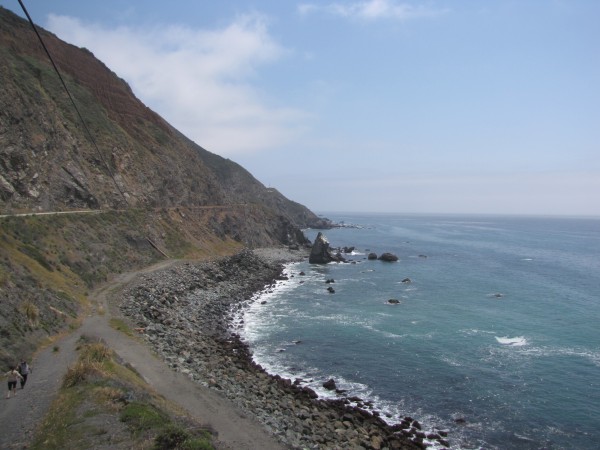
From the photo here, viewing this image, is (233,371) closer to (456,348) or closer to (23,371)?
(23,371)

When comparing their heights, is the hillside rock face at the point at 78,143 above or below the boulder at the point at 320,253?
above

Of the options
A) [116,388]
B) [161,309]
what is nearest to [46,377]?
[116,388]

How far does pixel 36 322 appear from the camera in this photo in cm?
2573

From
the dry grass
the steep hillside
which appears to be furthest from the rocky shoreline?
the dry grass

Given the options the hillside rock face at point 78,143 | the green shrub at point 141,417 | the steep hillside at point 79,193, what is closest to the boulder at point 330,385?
the green shrub at point 141,417

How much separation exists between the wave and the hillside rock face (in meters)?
47.4

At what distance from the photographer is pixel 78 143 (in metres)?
61.7

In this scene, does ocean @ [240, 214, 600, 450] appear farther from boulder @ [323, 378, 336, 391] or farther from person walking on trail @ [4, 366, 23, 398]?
person walking on trail @ [4, 366, 23, 398]

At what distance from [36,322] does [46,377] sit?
667 centimetres

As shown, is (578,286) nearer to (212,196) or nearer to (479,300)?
(479,300)

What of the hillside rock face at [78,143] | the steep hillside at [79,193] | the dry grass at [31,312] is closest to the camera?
the dry grass at [31,312]

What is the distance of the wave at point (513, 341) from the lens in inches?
1528

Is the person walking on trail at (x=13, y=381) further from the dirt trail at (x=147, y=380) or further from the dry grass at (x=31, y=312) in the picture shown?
the dry grass at (x=31, y=312)

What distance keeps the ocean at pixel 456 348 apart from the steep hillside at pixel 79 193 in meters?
17.2
